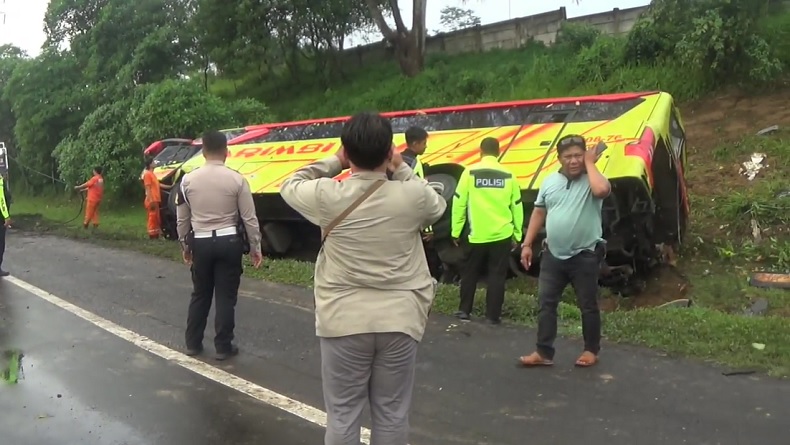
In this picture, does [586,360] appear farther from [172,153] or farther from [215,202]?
[172,153]

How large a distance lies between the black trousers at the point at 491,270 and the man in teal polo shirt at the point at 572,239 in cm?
117

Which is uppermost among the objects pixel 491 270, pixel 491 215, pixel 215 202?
pixel 215 202

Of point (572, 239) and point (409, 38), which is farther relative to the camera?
point (409, 38)

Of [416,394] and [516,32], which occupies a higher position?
[516,32]

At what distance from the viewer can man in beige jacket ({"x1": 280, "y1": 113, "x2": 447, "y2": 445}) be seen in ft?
10.2

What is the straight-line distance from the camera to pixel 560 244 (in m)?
5.37

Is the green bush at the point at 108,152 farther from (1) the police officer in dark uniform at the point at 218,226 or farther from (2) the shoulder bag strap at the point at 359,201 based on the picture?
(2) the shoulder bag strap at the point at 359,201

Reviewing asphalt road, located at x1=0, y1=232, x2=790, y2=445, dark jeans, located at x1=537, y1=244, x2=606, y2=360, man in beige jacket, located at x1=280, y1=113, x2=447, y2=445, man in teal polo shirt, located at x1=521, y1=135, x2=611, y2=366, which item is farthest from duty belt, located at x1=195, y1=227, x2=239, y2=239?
man in beige jacket, located at x1=280, y1=113, x2=447, y2=445

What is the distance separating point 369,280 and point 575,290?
2.73m

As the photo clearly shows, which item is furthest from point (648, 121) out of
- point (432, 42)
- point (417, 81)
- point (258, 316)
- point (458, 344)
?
point (432, 42)

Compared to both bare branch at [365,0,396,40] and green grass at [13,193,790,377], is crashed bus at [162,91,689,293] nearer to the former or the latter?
green grass at [13,193,790,377]

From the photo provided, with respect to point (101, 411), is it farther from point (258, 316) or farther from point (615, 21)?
point (615, 21)

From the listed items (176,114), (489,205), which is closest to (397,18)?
(176,114)

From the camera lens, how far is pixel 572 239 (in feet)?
17.5
